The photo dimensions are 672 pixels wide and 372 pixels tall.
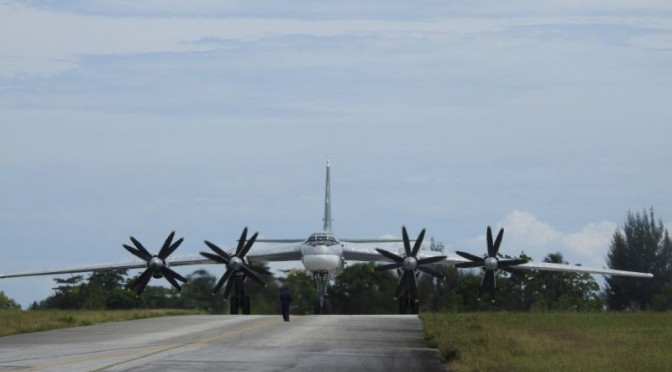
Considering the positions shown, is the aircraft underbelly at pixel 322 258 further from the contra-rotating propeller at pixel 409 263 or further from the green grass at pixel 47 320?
the green grass at pixel 47 320

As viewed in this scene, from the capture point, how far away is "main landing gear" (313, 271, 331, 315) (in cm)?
5225

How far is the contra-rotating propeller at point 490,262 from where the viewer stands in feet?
175

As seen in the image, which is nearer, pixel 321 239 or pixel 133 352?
pixel 133 352

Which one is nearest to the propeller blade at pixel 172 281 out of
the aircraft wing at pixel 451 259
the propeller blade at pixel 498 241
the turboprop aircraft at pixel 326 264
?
the turboprop aircraft at pixel 326 264

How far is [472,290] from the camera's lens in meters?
61.3

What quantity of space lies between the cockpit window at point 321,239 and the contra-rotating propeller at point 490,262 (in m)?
5.53

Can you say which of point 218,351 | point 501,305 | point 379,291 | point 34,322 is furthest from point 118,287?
point 218,351

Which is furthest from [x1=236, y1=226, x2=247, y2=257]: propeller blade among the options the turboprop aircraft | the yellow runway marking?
the yellow runway marking

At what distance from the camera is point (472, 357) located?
2133 centimetres

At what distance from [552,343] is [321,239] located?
2756 cm

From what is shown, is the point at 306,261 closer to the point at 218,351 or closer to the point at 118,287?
the point at 118,287

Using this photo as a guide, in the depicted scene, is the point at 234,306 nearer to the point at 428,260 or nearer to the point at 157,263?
the point at 157,263

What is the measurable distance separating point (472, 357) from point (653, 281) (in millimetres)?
43662

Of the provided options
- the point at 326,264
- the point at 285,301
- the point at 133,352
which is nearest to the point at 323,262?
the point at 326,264
